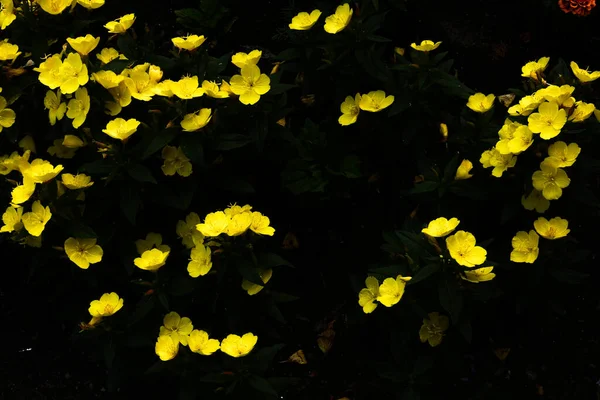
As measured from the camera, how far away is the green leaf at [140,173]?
275 centimetres

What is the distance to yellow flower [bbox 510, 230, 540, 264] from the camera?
9.08ft

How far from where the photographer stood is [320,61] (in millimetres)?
3213

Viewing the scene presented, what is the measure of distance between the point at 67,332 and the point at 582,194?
2.44 metres

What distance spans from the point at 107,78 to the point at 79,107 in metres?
0.18

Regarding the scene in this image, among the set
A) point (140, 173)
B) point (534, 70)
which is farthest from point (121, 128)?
point (534, 70)

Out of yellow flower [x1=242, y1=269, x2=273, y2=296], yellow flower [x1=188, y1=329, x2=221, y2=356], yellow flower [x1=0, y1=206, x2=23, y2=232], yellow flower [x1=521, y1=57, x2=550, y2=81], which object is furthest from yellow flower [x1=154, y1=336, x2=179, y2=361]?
yellow flower [x1=521, y1=57, x2=550, y2=81]

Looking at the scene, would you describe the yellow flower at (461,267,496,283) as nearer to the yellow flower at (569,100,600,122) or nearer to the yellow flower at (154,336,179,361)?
the yellow flower at (569,100,600,122)

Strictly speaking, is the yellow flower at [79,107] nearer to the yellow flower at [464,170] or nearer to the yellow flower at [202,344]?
the yellow flower at [202,344]

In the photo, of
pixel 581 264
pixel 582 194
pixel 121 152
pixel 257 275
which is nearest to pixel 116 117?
pixel 121 152

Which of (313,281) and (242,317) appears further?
(313,281)

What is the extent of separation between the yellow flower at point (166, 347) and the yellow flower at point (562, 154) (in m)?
1.52

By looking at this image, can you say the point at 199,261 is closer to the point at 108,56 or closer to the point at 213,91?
the point at 213,91

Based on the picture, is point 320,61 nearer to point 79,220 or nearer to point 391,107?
point 391,107

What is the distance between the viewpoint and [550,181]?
8.87ft
